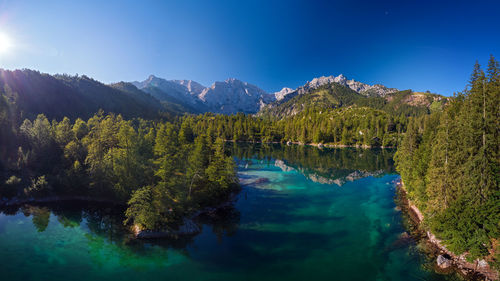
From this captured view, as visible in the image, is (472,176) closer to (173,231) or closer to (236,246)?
(236,246)

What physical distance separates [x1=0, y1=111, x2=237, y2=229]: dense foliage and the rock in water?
29971 mm

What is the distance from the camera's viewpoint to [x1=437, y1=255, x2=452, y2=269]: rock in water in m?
23.2

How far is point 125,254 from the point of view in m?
26.0

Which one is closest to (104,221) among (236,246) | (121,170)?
(121,170)

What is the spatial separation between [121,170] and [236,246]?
23717 millimetres

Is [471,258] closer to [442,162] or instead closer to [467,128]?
[442,162]

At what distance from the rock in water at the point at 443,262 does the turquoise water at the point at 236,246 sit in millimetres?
1275

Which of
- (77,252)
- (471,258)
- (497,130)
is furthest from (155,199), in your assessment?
(497,130)

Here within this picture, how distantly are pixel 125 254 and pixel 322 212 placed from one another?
31.6 meters

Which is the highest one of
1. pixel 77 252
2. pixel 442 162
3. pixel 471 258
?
pixel 442 162

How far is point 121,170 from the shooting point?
36.8 meters

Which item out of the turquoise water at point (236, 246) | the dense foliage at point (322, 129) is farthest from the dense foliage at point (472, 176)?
the dense foliage at point (322, 129)

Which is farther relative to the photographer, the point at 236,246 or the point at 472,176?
the point at 236,246

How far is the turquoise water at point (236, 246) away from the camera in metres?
23.1
